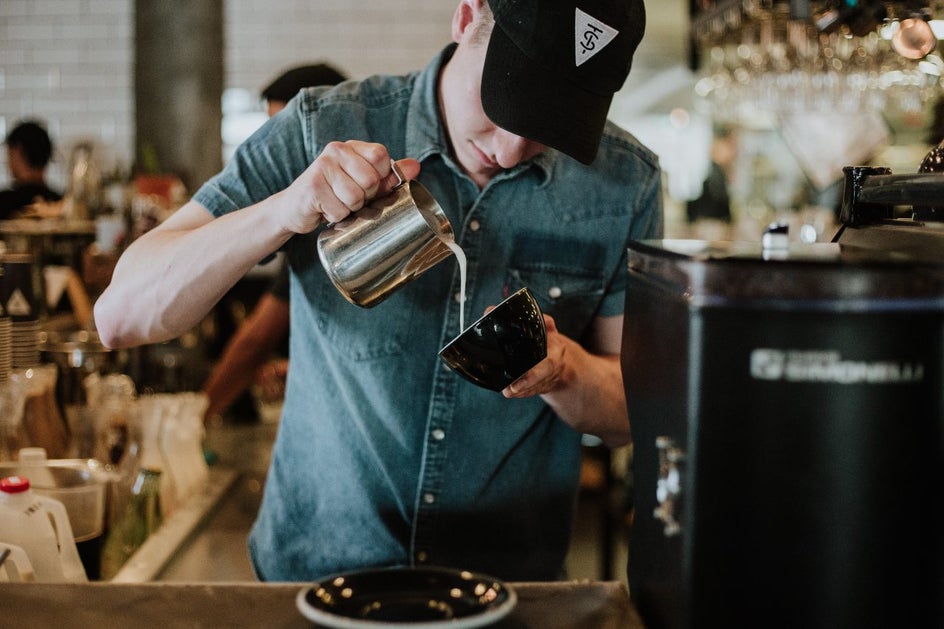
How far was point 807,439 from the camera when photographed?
2.55 ft

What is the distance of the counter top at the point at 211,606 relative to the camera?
0.93 m

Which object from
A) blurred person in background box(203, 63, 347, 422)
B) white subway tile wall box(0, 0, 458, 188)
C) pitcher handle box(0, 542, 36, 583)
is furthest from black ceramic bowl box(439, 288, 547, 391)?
white subway tile wall box(0, 0, 458, 188)

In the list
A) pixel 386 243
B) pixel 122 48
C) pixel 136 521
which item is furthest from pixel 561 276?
pixel 122 48

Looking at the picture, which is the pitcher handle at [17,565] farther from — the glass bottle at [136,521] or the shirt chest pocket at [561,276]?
the shirt chest pocket at [561,276]

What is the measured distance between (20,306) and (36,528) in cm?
79

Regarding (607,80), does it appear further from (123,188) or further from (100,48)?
(100,48)

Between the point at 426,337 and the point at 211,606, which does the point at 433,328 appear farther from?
the point at 211,606

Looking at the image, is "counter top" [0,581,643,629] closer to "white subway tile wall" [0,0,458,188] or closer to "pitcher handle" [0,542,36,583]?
"pitcher handle" [0,542,36,583]

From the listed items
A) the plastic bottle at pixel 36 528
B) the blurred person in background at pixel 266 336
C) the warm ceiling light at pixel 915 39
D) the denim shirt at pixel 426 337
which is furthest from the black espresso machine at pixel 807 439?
the blurred person in background at pixel 266 336

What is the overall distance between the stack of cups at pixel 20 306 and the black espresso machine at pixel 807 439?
1616 millimetres

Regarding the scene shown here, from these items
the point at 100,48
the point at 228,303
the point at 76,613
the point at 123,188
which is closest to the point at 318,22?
the point at 100,48

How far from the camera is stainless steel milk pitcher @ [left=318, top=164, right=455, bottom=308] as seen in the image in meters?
1.28

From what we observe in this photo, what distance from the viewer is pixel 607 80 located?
4.35 ft

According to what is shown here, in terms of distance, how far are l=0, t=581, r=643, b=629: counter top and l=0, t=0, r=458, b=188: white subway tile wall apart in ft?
20.4
